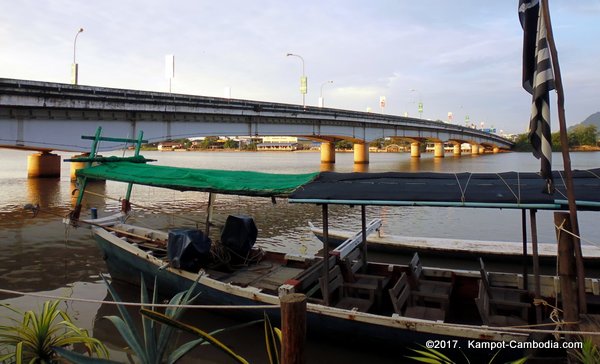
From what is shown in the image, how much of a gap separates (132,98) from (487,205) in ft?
81.1

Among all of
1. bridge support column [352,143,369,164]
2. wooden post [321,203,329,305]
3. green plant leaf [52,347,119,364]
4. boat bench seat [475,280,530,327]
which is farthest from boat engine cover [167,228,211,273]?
bridge support column [352,143,369,164]

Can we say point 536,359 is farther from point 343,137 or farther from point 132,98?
point 343,137

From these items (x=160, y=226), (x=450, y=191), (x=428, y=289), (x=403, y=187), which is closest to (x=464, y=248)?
(x=428, y=289)

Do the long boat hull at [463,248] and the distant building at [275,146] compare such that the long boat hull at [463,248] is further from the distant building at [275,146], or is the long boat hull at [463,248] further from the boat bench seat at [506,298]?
the distant building at [275,146]

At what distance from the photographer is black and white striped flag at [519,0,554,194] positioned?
16.2 ft

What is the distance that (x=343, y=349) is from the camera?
6684mm

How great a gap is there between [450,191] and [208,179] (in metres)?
4.43

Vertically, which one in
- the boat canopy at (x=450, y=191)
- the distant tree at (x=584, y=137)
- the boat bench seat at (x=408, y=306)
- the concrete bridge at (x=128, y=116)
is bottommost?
the boat bench seat at (x=408, y=306)

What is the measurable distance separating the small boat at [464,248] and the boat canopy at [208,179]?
4841 mm

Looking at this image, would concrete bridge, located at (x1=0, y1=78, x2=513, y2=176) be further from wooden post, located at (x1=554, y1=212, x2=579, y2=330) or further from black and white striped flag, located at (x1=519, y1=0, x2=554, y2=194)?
wooden post, located at (x1=554, y1=212, x2=579, y2=330)

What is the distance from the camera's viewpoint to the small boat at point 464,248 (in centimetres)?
1137

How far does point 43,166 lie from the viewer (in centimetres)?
3303

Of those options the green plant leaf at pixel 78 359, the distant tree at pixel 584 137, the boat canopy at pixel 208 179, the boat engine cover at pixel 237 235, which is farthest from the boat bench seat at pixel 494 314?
the distant tree at pixel 584 137

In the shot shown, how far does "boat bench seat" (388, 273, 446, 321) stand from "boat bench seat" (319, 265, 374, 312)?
0.56 meters
